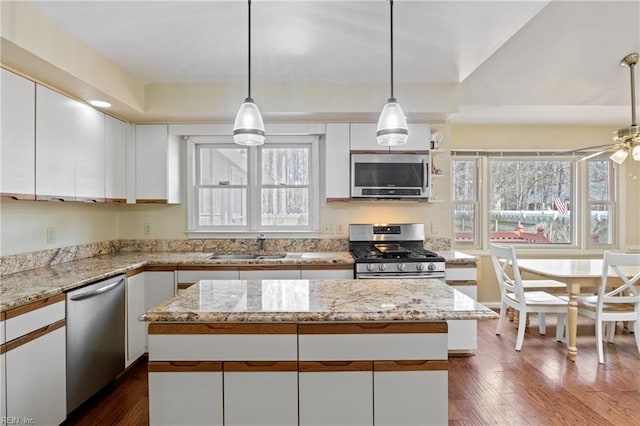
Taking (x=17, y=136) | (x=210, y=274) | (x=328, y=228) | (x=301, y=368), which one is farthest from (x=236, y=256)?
(x=301, y=368)

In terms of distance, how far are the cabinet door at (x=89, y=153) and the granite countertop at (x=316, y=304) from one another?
4.89 feet

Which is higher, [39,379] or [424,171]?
[424,171]

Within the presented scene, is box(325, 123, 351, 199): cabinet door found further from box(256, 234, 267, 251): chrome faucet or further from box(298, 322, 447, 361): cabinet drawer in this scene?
box(298, 322, 447, 361): cabinet drawer

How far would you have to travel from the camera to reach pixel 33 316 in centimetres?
186

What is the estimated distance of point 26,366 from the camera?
1.83m

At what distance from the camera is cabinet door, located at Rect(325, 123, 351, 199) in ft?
11.7

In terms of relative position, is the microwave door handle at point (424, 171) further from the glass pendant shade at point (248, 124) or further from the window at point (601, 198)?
the window at point (601, 198)

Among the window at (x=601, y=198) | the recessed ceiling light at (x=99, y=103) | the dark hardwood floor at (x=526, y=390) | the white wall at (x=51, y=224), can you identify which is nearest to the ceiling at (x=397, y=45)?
the recessed ceiling light at (x=99, y=103)

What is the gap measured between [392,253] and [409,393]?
1798 mm

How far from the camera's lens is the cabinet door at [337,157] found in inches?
140

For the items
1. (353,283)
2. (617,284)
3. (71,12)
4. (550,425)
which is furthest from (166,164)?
(617,284)

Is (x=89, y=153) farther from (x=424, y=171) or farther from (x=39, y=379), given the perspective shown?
(x=424, y=171)

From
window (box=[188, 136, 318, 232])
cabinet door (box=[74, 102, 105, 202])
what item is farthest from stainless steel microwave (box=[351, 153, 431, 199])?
cabinet door (box=[74, 102, 105, 202])

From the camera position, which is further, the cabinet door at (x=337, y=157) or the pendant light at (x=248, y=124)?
the cabinet door at (x=337, y=157)
